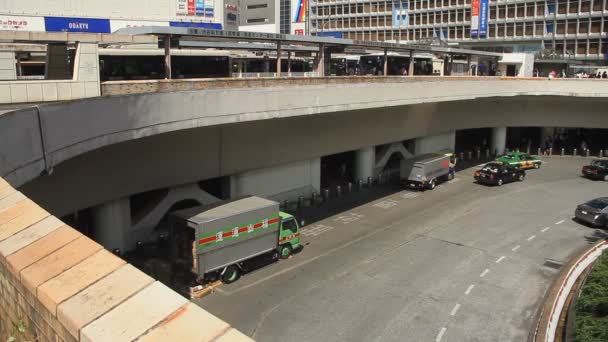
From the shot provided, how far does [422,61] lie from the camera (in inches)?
1786

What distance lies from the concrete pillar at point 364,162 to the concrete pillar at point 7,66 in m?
21.9

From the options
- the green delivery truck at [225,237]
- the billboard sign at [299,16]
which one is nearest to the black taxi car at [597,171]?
the green delivery truck at [225,237]

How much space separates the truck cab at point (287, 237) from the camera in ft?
74.5

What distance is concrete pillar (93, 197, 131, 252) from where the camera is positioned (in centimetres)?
2288

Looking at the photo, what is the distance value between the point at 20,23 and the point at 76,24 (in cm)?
394

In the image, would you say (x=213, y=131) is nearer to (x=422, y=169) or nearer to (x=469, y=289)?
(x=469, y=289)

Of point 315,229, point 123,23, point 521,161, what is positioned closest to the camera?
point 315,229

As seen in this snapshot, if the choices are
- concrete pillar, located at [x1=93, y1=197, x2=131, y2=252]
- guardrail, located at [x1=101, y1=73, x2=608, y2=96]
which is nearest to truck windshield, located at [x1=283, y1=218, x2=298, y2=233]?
guardrail, located at [x1=101, y1=73, x2=608, y2=96]

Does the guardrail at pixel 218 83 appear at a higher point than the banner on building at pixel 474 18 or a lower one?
lower

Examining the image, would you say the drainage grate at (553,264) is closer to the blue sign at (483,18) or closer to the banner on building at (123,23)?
the banner on building at (123,23)

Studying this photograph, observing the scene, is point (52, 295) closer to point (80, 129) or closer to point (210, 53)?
point (80, 129)

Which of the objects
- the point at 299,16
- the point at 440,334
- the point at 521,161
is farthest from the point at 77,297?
the point at 299,16

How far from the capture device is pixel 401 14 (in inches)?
3415

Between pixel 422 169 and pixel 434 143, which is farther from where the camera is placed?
pixel 434 143
